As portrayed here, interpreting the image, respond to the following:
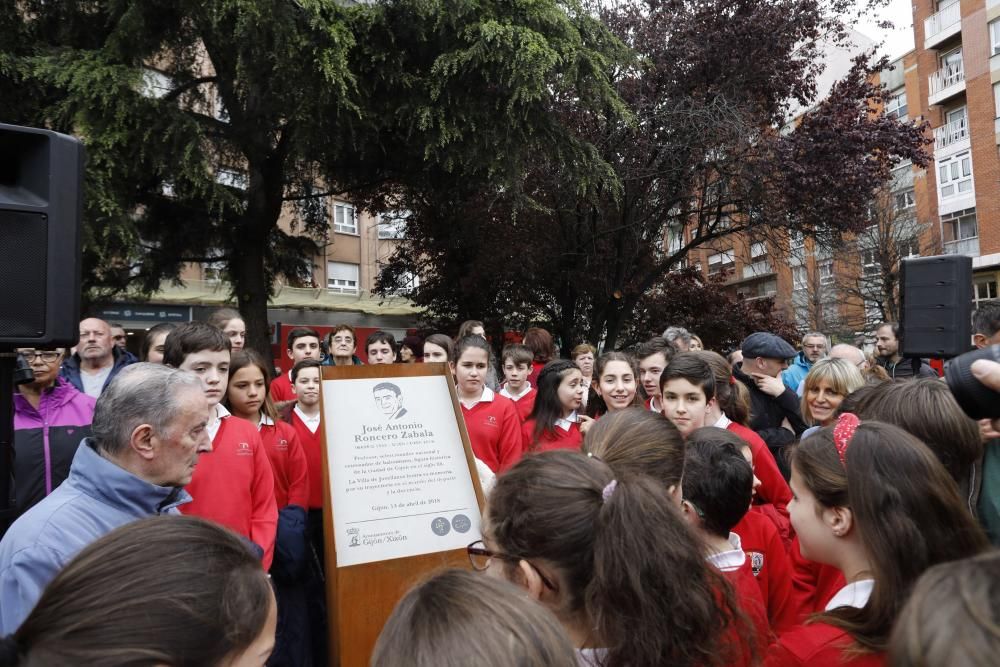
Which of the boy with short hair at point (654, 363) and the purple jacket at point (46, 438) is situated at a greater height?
the boy with short hair at point (654, 363)

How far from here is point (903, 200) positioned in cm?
2872

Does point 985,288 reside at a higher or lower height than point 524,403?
higher

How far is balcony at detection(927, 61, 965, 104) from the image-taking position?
96.1 feet

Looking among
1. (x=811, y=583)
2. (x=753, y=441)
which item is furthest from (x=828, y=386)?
(x=811, y=583)

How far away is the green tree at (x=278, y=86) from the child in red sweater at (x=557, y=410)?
5.28m

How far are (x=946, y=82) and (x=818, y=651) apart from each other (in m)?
36.8

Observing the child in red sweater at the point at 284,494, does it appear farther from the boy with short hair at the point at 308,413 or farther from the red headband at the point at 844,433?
the red headband at the point at 844,433

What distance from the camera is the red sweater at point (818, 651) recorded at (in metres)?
1.50

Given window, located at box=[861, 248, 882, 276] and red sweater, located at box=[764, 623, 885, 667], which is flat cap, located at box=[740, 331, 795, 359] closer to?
red sweater, located at box=[764, 623, 885, 667]

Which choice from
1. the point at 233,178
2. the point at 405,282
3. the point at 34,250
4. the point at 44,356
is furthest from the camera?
the point at 405,282

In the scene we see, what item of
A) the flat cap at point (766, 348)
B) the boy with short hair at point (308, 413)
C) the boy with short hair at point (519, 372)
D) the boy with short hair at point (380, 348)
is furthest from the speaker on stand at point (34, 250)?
the flat cap at point (766, 348)

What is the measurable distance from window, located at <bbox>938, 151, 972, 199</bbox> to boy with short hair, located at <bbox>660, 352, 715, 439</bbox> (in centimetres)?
3281

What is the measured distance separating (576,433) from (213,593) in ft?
12.4

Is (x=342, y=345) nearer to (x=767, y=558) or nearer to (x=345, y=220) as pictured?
(x=767, y=558)
